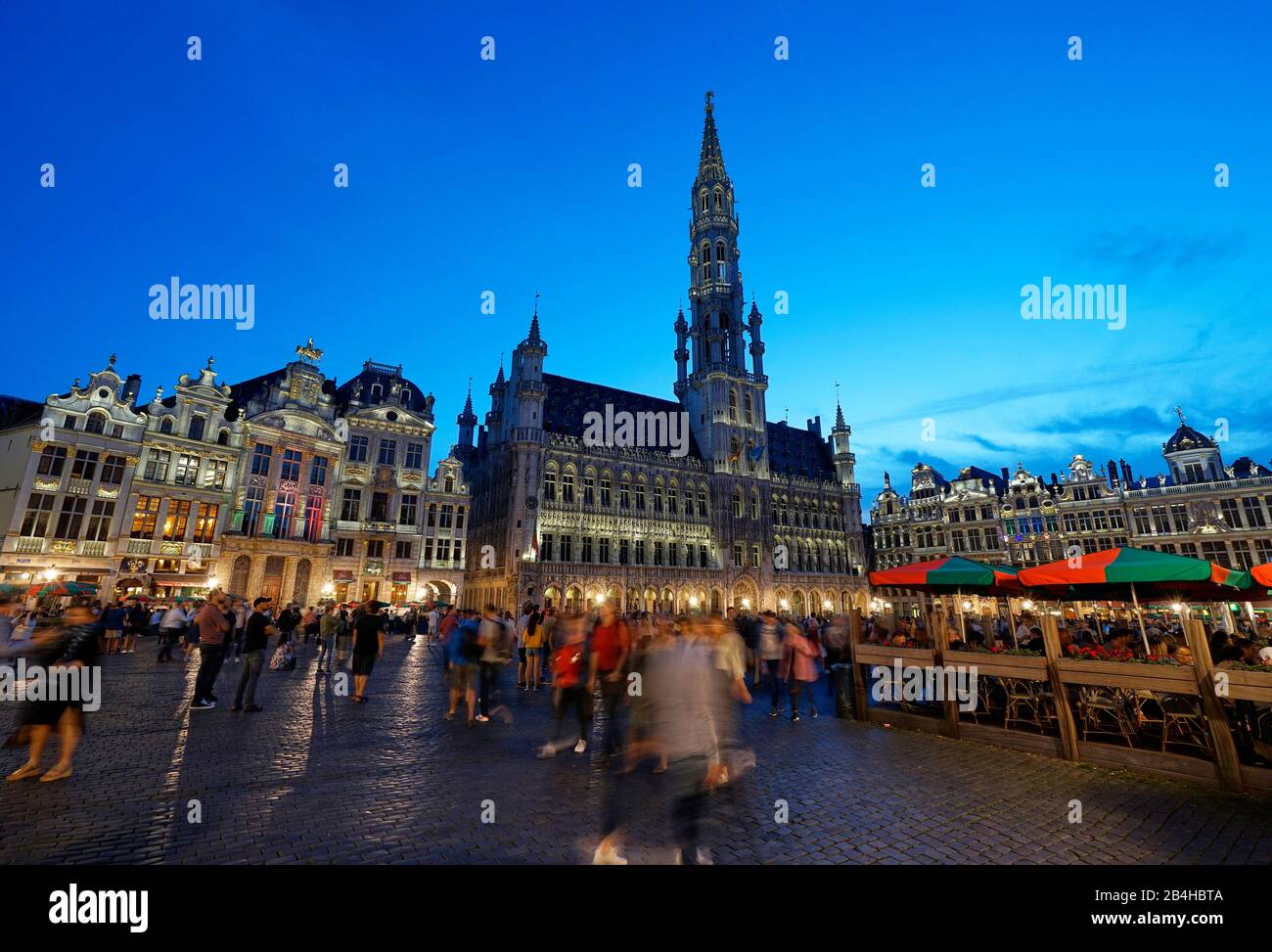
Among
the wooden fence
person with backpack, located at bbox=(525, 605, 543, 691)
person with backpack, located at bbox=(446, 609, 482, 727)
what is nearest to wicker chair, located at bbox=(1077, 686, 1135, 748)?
the wooden fence

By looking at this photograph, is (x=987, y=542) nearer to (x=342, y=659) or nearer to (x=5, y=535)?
(x=342, y=659)

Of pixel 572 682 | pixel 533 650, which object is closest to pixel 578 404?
pixel 533 650

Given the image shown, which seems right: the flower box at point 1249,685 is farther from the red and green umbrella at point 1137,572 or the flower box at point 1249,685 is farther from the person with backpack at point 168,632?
the person with backpack at point 168,632

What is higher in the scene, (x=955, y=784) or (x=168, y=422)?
(x=168, y=422)

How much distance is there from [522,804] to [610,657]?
7.74ft

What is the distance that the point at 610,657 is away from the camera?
8109 millimetres

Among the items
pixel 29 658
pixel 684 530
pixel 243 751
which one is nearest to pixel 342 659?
pixel 243 751

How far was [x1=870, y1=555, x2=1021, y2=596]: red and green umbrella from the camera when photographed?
12281mm

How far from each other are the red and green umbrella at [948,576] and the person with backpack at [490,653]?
25.7ft

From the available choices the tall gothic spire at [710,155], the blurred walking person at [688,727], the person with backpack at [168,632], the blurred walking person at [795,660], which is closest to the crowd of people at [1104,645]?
the blurred walking person at [795,660]

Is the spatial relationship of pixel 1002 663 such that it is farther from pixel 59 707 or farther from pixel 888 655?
pixel 59 707

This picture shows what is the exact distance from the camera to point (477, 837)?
5.23m

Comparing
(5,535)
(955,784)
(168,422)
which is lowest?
(955,784)
